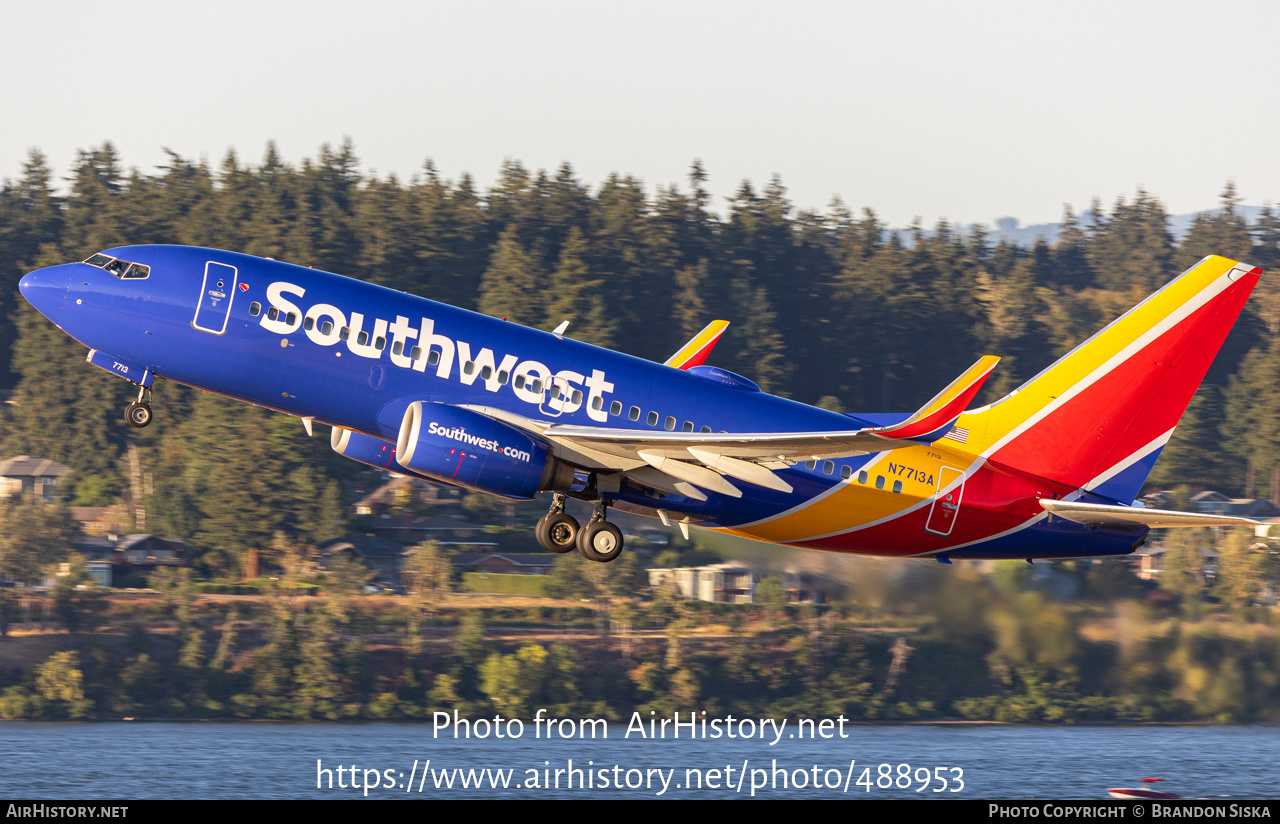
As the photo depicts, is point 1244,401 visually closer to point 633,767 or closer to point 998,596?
point 998,596

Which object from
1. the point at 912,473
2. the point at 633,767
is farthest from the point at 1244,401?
the point at 912,473

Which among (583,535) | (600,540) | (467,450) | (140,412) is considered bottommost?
(600,540)

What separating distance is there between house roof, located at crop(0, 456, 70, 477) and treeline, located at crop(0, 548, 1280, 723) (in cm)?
3004

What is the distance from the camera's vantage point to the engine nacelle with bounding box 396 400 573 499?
101 ft

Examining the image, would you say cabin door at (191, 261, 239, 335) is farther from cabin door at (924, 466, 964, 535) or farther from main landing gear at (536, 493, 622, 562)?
cabin door at (924, 466, 964, 535)

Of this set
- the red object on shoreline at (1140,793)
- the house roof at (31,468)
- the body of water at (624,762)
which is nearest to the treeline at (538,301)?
the house roof at (31,468)

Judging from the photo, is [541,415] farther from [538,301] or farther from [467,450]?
[538,301]

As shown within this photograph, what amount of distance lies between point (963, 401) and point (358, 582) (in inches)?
3146

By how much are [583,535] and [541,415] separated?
346cm

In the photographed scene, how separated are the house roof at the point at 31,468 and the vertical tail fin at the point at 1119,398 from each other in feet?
354

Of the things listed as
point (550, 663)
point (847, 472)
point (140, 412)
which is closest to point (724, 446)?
point (847, 472)

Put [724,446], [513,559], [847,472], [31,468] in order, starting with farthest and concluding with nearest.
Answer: [31,468] < [513,559] < [847,472] < [724,446]

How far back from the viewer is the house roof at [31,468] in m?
125

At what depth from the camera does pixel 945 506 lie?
3531cm
